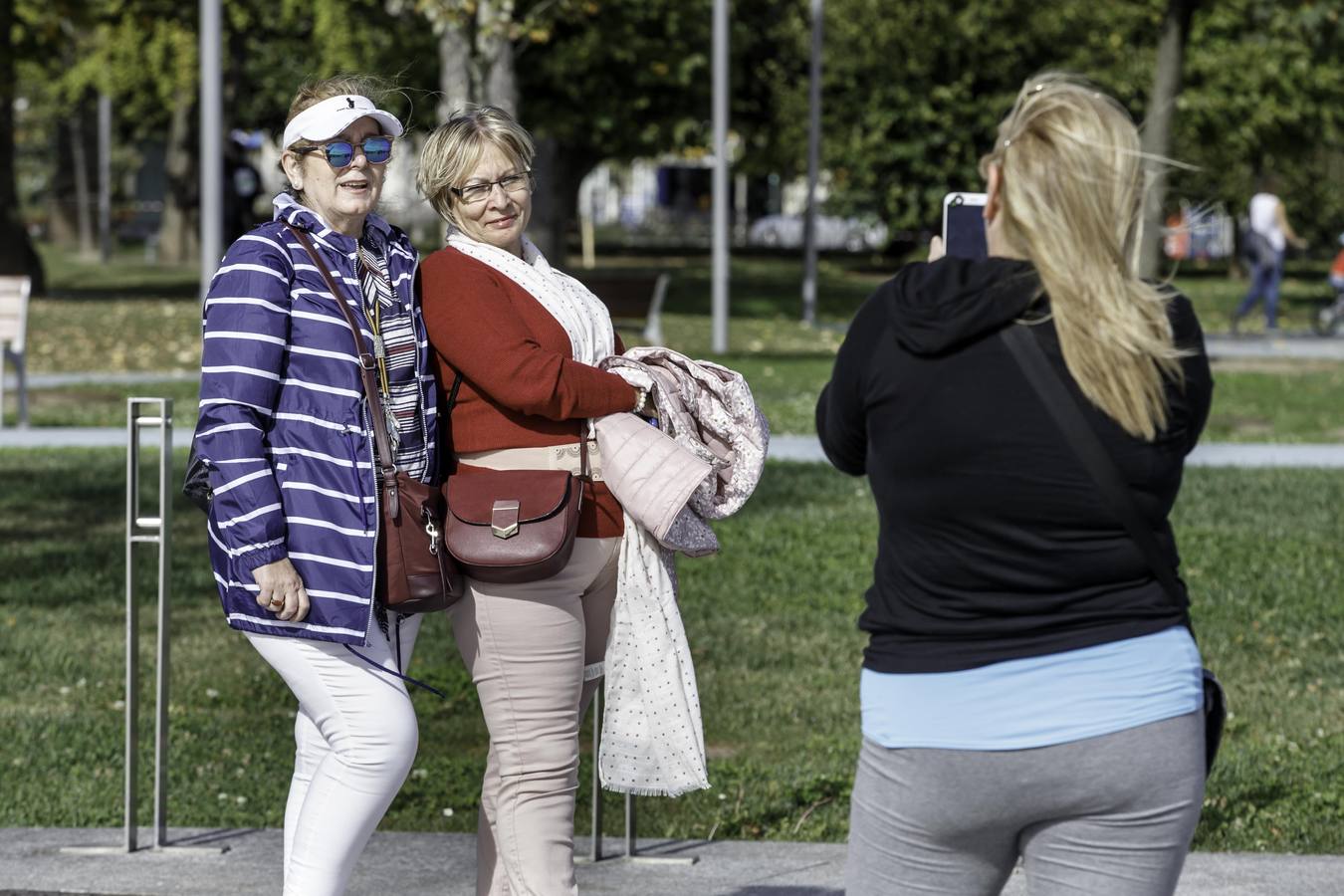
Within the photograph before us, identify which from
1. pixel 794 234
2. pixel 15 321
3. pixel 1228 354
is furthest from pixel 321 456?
pixel 794 234

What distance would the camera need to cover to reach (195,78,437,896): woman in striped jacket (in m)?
3.56

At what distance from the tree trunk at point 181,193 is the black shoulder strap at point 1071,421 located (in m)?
34.5

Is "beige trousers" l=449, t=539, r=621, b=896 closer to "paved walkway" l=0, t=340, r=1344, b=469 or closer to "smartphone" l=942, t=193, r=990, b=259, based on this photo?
"smartphone" l=942, t=193, r=990, b=259

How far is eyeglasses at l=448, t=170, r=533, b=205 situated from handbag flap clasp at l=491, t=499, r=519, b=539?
58 cm

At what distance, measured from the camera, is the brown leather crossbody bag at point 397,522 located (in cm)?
365

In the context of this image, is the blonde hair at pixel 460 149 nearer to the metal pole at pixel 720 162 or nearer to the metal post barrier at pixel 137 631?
the metal post barrier at pixel 137 631

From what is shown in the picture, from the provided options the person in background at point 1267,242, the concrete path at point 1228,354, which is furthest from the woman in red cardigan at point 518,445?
the person in background at point 1267,242

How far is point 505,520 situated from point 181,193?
123 ft

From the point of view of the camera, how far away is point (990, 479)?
2549 millimetres

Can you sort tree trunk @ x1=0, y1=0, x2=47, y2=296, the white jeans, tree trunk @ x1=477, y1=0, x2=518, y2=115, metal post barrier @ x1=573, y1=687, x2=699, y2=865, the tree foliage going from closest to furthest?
the white jeans, metal post barrier @ x1=573, y1=687, x2=699, y2=865, tree trunk @ x1=477, y1=0, x2=518, y2=115, tree trunk @ x1=0, y1=0, x2=47, y2=296, the tree foliage

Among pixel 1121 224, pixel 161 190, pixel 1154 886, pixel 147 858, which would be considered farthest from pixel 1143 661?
pixel 161 190

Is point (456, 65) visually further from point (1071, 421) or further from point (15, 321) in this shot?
point (1071, 421)

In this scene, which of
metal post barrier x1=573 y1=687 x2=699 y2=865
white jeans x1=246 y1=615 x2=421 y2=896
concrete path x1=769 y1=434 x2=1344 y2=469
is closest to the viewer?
white jeans x1=246 y1=615 x2=421 y2=896

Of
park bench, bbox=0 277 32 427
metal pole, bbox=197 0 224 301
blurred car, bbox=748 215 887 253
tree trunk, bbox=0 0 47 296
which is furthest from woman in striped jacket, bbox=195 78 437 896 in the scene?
blurred car, bbox=748 215 887 253
